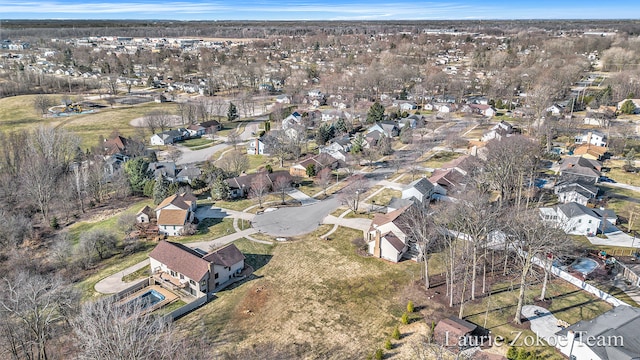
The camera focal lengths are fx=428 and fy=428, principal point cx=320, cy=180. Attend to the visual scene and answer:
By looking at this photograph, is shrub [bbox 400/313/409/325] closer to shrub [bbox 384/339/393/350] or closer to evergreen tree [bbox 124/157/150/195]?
shrub [bbox 384/339/393/350]

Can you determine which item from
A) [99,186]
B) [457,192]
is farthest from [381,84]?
[99,186]

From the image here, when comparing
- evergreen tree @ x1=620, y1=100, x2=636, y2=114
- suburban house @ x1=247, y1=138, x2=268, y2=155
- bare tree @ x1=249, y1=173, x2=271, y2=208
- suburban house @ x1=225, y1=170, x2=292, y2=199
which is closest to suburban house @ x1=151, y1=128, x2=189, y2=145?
suburban house @ x1=247, y1=138, x2=268, y2=155

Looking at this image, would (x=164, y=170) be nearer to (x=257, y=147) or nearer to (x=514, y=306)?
(x=257, y=147)

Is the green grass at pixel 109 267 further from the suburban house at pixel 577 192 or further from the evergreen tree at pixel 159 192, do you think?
the suburban house at pixel 577 192

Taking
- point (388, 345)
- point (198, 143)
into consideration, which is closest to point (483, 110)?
point (198, 143)

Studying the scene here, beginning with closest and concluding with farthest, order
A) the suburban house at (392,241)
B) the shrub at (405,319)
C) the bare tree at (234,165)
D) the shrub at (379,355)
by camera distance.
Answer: the shrub at (379,355) < the shrub at (405,319) < the suburban house at (392,241) < the bare tree at (234,165)

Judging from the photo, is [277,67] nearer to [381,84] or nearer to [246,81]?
[246,81]

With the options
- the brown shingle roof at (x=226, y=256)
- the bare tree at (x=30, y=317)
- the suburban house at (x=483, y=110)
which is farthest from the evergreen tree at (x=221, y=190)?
the suburban house at (x=483, y=110)
